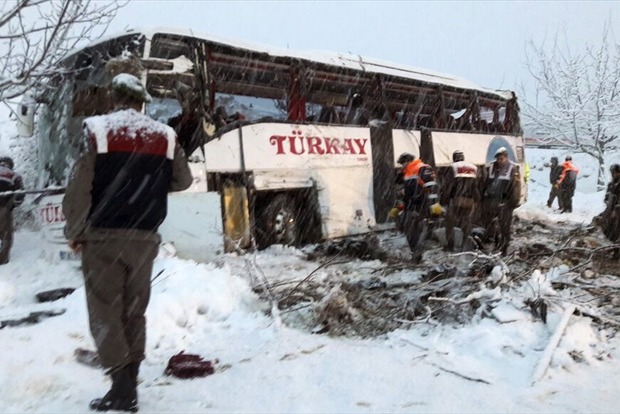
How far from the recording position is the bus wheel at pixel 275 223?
8812 mm

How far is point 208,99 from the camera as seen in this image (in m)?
7.57

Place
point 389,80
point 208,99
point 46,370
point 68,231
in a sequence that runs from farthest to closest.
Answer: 1. point 389,80
2. point 208,99
3. point 46,370
4. point 68,231

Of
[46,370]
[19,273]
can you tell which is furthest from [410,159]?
[46,370]

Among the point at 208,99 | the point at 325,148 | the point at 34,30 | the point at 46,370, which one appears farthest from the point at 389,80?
the point at 46,370

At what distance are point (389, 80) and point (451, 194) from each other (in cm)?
252

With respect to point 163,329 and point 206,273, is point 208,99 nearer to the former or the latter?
point 206,273

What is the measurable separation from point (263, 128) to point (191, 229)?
2038mm

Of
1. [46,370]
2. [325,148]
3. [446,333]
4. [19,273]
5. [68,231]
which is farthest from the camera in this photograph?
[325,148]

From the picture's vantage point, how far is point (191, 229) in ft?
23.2

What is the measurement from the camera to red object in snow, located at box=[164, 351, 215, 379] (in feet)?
12.1

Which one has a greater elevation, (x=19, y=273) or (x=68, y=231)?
(x=68, y=231)

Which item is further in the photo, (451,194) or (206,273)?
(451,194)

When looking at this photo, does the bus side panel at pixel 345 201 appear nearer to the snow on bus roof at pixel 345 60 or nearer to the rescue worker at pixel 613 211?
the snow on bus roof at pixel 345 60

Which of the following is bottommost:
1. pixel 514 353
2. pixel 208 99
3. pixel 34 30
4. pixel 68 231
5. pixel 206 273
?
pixel 514 353
